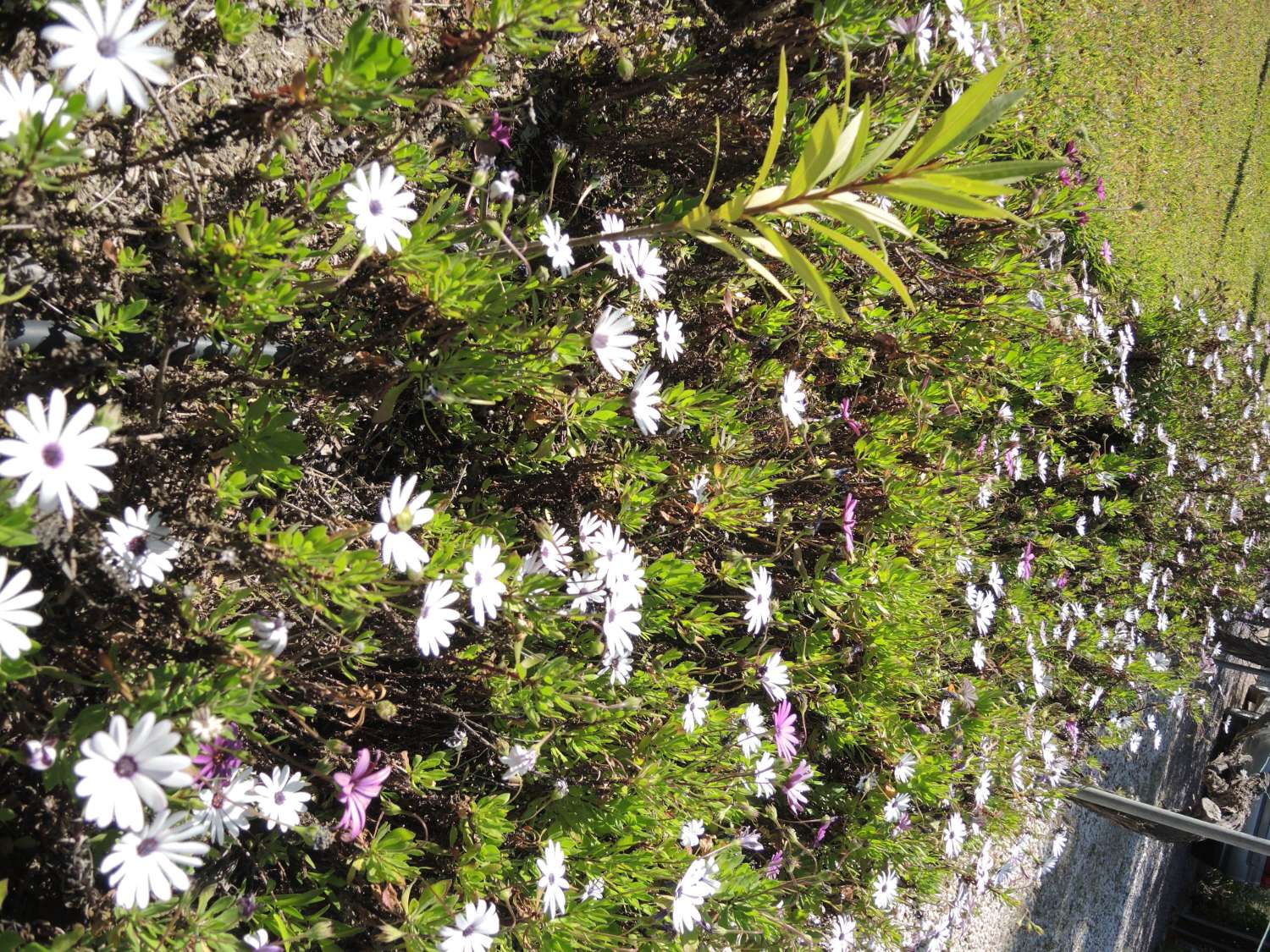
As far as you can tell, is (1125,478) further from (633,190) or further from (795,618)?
(633,190)

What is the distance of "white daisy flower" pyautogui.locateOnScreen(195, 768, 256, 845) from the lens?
1157 mm

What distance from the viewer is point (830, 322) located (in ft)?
7.66

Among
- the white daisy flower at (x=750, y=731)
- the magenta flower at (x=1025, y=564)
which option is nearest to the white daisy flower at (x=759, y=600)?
the white daisy flower at (x=750, y=731)

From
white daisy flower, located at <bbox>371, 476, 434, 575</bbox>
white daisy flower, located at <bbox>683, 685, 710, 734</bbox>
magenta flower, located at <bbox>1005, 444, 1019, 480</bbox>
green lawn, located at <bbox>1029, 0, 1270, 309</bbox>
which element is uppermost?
green lawn, located at <bbox>1029, 0, 1270, 309</bbox>

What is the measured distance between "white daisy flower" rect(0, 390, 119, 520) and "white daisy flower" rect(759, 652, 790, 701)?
1.47 metres

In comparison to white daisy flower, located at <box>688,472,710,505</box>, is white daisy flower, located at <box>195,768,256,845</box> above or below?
below

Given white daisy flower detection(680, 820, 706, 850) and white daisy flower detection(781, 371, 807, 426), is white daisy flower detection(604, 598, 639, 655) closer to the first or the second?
white daisy flower detection(680, 820, 706, 850)

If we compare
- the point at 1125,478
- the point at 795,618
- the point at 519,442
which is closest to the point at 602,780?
the point at 519,442

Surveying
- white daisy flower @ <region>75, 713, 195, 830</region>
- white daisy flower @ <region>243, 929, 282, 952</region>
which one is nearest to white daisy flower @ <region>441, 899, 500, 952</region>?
white daisy flower @ <region>243, 929, 282, 952</region>

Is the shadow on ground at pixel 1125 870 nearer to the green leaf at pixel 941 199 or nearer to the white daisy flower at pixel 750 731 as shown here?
the white daisy flower at pixel 750 731

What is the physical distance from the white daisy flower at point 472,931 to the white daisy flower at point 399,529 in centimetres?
59

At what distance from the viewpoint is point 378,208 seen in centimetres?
117

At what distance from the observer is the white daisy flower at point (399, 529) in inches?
46.1

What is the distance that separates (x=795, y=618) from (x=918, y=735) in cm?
71
